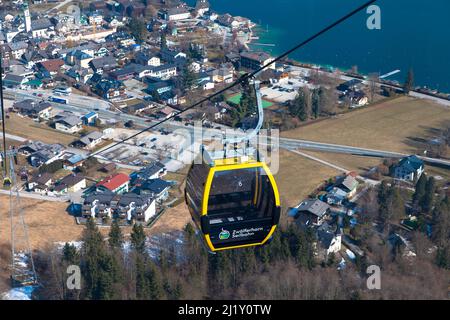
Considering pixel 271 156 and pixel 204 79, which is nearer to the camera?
pixel 271 156

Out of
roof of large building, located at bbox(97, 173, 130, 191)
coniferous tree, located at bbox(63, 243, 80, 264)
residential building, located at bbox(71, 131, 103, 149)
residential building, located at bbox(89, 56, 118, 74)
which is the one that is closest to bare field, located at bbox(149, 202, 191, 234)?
roof of large building, located at bbox(97, 173, 130, 191)

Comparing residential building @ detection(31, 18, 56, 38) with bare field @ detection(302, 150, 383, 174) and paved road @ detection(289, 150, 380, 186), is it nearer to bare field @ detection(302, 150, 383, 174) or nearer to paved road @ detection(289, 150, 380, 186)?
paved road @ detection(289, 150, 380, 186)

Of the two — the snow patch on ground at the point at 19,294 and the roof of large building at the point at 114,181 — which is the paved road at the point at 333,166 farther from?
the snow patch on ground at the point at 19,294

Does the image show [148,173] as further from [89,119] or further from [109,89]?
[109,89]
